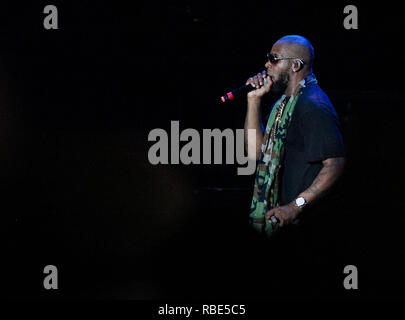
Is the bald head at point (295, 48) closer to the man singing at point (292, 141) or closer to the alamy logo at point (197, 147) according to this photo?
the man singing at point (292, 141)

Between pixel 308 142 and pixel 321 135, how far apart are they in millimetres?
64

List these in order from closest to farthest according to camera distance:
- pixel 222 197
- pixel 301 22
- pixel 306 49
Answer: pixel 306 49 < pixel 301 22 < pixel 222 197

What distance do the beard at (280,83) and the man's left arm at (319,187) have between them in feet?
1.40

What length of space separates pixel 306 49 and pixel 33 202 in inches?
71.3

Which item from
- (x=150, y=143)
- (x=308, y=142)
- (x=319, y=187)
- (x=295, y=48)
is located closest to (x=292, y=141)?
(x=308, y=142)

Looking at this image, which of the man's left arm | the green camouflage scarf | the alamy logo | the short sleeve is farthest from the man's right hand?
the alamy logo

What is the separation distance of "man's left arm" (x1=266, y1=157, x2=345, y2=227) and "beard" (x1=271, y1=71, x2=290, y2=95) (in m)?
0.43

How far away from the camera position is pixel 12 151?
2.82m

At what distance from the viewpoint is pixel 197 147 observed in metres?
2.76

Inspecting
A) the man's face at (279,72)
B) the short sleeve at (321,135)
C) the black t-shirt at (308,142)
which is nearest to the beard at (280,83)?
the man's face at (279,72)

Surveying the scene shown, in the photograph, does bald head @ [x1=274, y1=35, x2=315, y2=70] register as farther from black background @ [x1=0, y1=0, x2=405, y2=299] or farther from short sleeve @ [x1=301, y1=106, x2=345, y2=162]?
black background @ [x1=0, y1=0, x2=405, y2=299]

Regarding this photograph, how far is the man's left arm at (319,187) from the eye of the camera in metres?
1.95

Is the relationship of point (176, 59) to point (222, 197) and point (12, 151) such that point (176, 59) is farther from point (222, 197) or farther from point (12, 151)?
point (12, 151)
